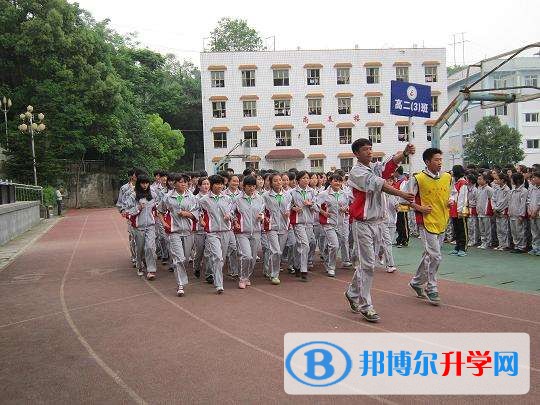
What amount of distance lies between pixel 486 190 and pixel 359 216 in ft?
25.4

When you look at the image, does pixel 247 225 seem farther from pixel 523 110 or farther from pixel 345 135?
pixel 523 110

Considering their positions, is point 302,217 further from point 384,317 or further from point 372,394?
point 372,394

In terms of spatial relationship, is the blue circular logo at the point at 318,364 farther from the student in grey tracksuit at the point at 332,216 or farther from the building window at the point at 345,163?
the building window at the point at 345,163

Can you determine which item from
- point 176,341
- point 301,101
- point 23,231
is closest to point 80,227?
point 23,231

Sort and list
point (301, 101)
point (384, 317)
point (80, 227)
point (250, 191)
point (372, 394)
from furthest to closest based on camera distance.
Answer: point (301, 101)
point (80, 227)
point (250, 191)
point (384, 317)
point (372, 394)

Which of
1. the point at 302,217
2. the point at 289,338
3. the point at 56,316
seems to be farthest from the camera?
the point at 302,217

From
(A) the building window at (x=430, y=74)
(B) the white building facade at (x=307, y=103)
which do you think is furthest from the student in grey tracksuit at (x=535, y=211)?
(A) the building window at (x=430, y=74)

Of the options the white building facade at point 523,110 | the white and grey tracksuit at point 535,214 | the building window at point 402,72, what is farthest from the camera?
the white building facade at point 523,110

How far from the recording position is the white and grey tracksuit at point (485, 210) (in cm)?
1297

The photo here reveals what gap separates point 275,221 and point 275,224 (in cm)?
6

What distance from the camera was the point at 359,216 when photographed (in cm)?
661

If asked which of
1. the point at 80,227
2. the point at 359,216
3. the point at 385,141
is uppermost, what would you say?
the point at 385,141

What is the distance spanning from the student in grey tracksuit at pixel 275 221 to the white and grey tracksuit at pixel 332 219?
2.61 ft

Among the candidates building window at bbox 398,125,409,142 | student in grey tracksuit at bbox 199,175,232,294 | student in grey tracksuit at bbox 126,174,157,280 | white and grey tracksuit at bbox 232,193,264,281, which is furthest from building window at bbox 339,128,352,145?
student in grey tracksuit at bbox 199,175,232,294
